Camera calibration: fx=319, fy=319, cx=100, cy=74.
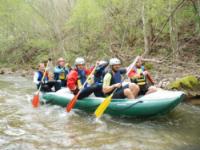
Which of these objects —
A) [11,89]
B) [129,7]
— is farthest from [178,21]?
[11,89]

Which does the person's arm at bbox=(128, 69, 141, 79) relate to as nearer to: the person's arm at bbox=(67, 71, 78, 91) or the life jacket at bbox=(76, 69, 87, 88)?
the life jacket at bbox=(76, 69, 87, 88)

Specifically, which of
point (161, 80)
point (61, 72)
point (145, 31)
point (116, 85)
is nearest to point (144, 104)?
point (116, 85)

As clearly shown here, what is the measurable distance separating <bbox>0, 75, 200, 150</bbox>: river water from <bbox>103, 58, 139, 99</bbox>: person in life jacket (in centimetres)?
51

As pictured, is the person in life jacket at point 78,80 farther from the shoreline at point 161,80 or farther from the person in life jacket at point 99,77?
the shoreline at point 161,80

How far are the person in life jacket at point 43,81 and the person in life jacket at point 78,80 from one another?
4.64 ft

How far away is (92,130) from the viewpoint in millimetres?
5820

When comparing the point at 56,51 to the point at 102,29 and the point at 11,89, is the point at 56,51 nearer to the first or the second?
the point at 102,29

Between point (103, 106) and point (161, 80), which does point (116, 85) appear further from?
point (161, 80)

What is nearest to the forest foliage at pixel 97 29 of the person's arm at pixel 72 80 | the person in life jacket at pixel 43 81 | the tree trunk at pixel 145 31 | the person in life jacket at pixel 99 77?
the tree trunk at pixel 145 31

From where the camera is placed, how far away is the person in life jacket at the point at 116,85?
21.1 ft

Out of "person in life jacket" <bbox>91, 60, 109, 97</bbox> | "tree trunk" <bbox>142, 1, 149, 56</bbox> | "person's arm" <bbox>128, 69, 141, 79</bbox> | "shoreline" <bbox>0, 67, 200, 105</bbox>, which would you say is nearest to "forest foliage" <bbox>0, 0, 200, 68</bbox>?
"tree trunk" <bbox>142, 1, 149, 56</bbox>

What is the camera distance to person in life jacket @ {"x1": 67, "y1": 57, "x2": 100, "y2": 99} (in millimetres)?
7027

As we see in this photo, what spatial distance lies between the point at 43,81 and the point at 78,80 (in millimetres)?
1617

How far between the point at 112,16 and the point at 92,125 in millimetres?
8177
